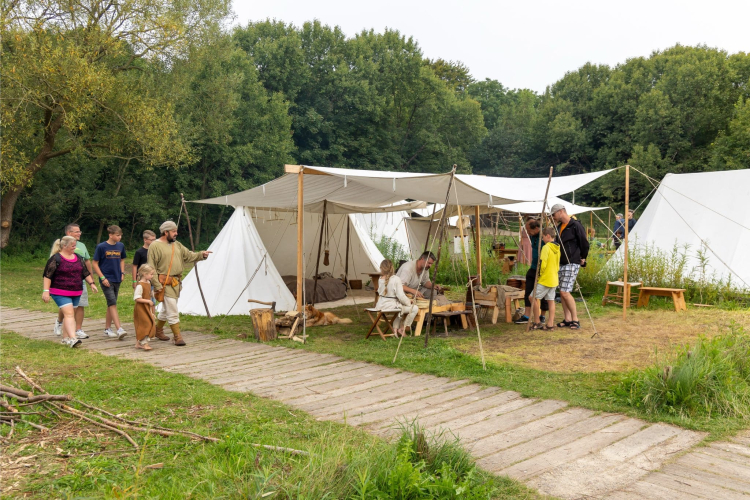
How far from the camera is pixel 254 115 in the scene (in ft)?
73.0

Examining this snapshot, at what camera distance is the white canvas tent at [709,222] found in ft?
30.3

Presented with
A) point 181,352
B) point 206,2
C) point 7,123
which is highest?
point 206,2

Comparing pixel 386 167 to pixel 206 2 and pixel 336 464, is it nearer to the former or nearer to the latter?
pixel 206 2

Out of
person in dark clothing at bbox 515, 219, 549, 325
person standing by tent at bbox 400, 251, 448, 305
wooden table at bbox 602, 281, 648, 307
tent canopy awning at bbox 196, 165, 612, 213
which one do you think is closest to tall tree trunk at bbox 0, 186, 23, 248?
tent canopy awning at bbox 196, 165, 612, 213

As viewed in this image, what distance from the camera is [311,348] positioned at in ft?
20.6

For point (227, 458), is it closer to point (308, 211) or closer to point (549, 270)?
point (549, 270)

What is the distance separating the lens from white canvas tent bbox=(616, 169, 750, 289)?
30.3 feet

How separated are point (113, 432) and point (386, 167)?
83.4 feet

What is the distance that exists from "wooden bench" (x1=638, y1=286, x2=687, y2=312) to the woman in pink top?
7.60 meters

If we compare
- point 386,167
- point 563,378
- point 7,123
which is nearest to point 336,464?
point 563,378

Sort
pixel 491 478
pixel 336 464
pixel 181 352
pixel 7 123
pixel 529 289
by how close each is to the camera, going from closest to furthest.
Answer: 1. pixel 336 464
2. pixel 491 478
3. pixel 181 352
4. pixel 529 289
5. pixel 7 123

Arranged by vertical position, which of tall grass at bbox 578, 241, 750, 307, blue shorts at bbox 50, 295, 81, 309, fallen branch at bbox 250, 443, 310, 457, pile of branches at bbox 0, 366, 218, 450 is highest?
tall grass at bbox 578, 241, 750, 307

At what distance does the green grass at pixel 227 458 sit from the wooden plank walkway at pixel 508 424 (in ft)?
0.93

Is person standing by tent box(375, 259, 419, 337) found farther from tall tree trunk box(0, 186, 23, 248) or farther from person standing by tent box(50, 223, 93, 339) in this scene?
tall tree trunk box(0, 186, 23, 248)
